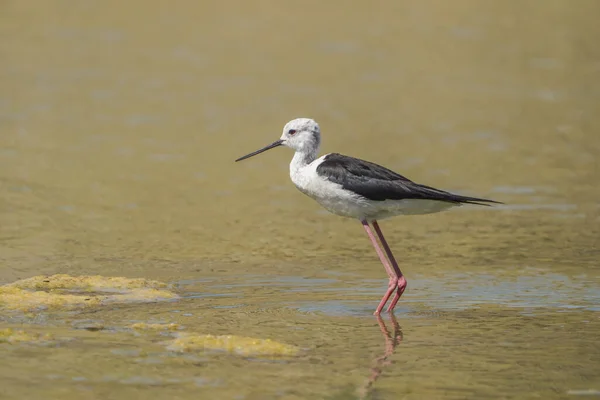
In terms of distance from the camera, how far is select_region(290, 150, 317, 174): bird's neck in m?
8.80

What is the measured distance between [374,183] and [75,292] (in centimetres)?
Answer: 242

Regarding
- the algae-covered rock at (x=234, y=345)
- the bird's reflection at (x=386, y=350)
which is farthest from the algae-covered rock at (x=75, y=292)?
the bird's reflection at (x=386, y=350)

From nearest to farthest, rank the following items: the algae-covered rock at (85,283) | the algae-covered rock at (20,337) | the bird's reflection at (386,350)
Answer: the bird's reflection at (386,350) → the algae-covered rock at (20,337) → the algae-covered rock at (85,283)

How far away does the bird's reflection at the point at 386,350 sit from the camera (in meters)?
6.55

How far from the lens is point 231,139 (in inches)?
610

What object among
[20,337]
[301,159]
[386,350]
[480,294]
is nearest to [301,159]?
[301,159]

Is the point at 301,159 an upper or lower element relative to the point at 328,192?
upper

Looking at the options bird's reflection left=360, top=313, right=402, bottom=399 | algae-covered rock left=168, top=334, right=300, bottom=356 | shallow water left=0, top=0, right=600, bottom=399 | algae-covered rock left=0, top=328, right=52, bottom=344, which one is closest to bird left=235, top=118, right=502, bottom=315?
bird's reflection left=360, top=313, right=402, bottom=399

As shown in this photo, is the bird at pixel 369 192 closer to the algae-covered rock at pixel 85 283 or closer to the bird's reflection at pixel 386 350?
the bird's reflection at pixel 386 350

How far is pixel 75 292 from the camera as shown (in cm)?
866

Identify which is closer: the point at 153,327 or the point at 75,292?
the point at 153,327

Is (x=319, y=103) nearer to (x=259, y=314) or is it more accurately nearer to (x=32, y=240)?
(x=32, y=240)

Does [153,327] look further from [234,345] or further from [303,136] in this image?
[303,136]

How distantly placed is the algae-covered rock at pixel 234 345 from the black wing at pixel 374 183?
5.27 feet
